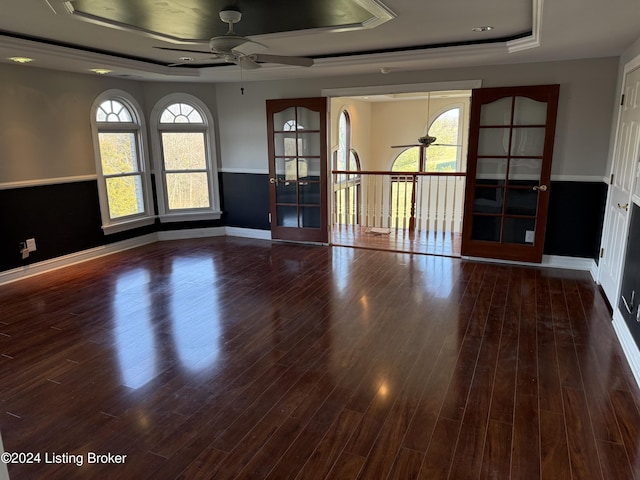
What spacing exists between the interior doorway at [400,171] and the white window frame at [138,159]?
107 inches

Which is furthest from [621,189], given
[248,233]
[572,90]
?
[248,233]

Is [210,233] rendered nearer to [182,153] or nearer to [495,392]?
[182,153]

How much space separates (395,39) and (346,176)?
4015 millimetres

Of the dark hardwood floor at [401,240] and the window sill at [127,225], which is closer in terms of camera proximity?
the window sill at [127,225]

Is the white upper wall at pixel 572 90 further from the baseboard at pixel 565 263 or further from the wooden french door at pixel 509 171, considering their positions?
the baseboard at pixel 565 263

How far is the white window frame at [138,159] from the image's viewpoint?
5680mm

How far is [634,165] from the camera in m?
3.55

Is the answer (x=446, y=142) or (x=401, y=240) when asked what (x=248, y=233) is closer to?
(x=401, y=240)

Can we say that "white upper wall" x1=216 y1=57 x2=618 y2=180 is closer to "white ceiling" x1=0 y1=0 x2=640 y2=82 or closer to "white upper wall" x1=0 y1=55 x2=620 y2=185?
"white upper wall" x1=0 y1=55 x2=620 y2=185

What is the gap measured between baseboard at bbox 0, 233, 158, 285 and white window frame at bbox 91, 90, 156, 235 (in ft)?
0.71

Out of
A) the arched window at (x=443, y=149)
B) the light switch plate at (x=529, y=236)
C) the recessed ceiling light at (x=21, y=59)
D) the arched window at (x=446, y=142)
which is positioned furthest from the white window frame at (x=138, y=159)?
the arched window at (x=446, y=142)

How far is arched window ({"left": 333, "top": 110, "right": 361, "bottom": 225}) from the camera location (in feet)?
26.3

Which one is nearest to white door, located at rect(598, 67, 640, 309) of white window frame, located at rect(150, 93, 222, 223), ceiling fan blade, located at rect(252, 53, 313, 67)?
ceiling fan blade, located at rect(252, 53, 313, 67)

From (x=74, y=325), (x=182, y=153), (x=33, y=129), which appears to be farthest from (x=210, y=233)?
(x=74, y=325)
